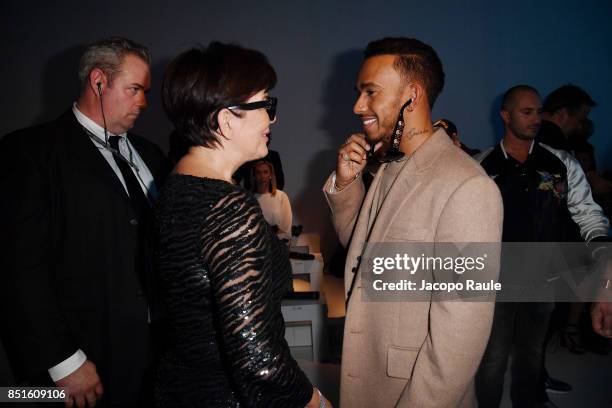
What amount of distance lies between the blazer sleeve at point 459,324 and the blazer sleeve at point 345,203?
58 centimetres

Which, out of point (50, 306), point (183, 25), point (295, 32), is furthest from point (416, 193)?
point (183, 25)

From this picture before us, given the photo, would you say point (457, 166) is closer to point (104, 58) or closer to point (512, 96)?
point (104, 58)

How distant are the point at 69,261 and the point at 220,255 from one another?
985 millimetres

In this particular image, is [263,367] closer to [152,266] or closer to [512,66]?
[152,266]

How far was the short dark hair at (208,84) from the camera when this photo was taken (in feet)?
3.56

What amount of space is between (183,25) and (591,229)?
486 cm

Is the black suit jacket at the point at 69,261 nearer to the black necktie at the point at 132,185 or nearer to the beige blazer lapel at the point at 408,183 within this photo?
the black necktie at the point at 132,185

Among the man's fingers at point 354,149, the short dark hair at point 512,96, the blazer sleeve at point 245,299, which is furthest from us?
the short dark hair at point 512,96

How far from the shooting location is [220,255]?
98cm

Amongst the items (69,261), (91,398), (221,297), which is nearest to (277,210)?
(69,261)

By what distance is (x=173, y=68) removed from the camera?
1.11 m

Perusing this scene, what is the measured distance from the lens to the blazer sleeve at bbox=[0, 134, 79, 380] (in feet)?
4.89

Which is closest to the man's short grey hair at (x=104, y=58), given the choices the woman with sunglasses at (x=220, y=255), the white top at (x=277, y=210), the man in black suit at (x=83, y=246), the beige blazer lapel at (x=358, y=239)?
the man in black suit at (x=83, y=246)

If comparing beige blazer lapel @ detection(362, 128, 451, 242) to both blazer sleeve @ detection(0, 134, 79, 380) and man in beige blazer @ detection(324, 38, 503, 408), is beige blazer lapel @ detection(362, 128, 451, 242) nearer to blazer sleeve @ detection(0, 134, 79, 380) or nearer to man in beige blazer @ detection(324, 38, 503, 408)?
man in beige blazer @ detection(324, 38, 503, 408)
